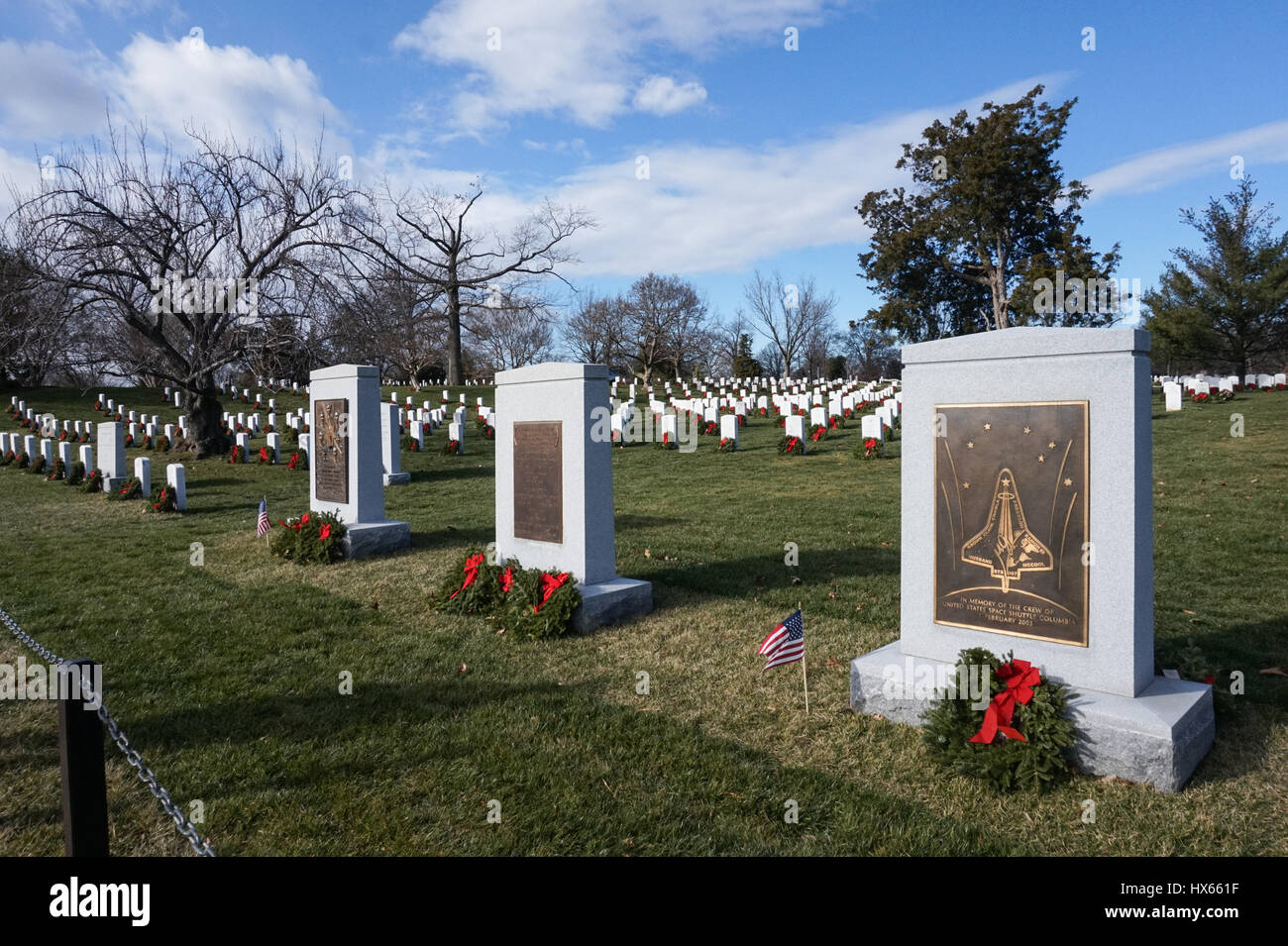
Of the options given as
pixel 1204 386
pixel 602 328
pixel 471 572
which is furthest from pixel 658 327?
pixel 471 572

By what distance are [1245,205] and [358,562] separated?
151ft

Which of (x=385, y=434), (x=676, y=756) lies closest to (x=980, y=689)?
(x=676, y=756)

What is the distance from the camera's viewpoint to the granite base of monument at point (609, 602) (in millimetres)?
6172

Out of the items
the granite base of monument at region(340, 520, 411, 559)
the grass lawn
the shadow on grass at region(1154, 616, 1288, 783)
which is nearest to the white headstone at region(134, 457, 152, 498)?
the grass lawn

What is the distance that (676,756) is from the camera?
3957 millimetres

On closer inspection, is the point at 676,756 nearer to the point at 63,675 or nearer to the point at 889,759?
the point at 889,759

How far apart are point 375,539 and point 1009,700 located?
7.51 meters

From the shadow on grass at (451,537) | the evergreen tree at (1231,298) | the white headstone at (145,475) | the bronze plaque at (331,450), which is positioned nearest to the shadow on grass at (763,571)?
the shadow on grass at (451,537)

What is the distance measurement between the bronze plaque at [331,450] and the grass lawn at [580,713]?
44.9 inches

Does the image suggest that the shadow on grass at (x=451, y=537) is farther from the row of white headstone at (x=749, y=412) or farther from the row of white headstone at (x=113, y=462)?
the row of white headstone at (x=749, y=412)

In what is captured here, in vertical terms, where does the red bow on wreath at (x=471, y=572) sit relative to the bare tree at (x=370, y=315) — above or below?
below

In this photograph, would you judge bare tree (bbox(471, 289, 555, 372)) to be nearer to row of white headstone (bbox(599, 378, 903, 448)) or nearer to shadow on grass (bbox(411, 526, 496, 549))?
row of white headstone (bbox(599, 378, 903, 448))

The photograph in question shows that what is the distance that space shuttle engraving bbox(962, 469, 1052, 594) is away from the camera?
4051 mm

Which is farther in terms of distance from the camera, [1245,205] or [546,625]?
[1245,205]
